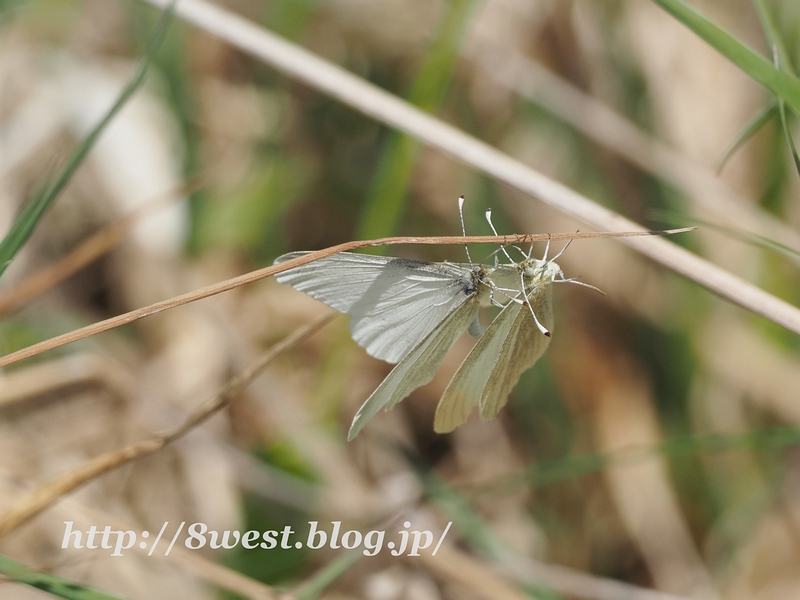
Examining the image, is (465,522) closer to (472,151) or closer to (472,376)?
(472,376)

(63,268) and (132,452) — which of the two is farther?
(63,268)

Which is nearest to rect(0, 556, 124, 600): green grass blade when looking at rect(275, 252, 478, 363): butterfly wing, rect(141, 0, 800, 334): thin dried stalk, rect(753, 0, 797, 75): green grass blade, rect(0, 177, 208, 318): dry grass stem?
rect(275, 252, 478, 363): butterfly wing

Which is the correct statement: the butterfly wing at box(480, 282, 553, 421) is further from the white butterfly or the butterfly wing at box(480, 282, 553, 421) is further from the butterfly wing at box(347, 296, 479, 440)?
the butterfly wing at box(347, 296, 479, 440)

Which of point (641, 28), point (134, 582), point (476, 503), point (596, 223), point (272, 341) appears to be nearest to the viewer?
point (596, 223)

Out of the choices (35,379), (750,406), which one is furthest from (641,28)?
(35,379)

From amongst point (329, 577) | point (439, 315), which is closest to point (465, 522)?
point (329, 577)

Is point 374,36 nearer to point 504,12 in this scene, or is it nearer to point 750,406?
point 504,12

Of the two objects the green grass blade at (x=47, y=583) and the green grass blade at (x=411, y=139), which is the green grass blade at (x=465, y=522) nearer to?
the green grass blade at (x=411, y=139)
